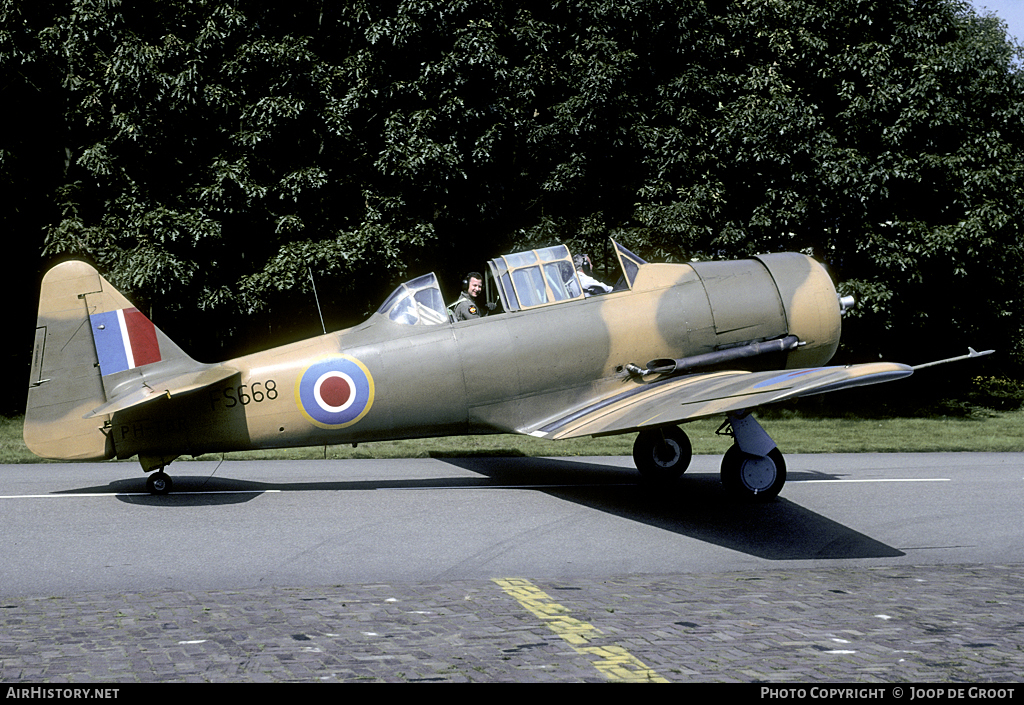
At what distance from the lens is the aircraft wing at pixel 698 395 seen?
7336 mm

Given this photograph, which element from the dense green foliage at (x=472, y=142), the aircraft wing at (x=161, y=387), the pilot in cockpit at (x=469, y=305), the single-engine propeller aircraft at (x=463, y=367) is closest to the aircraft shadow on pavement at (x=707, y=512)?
the single-engine propeller aircraft at (x=463, y=367)

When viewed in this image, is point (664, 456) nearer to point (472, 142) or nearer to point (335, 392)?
point (335, 392)

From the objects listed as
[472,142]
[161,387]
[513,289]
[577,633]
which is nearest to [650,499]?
[513,289]

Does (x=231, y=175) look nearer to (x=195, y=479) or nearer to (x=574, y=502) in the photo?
(x=195, y=479)

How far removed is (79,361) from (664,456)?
21.1 feet

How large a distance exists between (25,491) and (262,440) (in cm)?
311

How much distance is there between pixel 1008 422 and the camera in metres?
19.7

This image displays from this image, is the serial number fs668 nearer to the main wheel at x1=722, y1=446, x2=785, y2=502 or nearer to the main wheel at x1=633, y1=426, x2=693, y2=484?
the main wheel at x1=633, y1=426, x2=693, y2=484

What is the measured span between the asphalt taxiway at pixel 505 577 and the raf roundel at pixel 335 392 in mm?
947

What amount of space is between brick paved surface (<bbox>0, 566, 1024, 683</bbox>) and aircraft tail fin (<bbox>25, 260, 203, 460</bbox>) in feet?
11.6

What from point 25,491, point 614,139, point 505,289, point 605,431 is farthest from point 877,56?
point 25,491

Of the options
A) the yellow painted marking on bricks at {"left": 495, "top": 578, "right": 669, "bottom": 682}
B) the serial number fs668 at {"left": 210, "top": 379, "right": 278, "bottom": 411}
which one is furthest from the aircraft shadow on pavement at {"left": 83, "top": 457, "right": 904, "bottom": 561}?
the yellow painted marking on bricks at {"left": 495, "top": 578, "right": 669, "bottom": 682}

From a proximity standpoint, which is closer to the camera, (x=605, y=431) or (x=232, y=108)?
(x=605, y=431)

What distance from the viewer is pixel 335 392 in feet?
32.0
